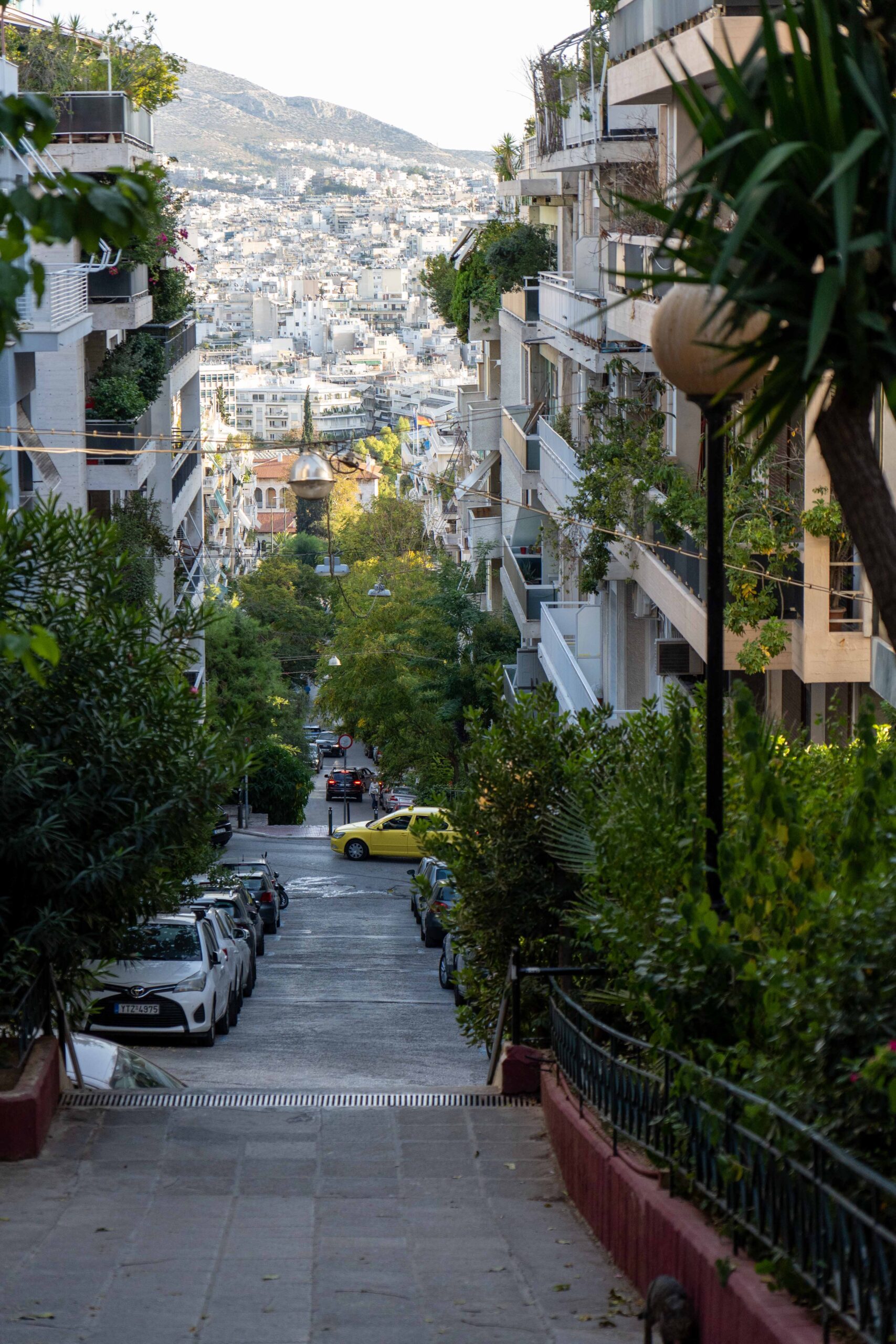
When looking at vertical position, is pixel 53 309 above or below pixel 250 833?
above

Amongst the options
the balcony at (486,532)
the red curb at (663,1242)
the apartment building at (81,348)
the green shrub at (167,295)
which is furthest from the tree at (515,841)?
the balcony at (486,532)

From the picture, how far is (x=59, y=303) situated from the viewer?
73.9 ft

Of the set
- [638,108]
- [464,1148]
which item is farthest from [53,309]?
[464,1148]

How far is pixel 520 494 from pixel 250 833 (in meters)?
26.9

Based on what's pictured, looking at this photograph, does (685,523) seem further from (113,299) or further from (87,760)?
(113,299)

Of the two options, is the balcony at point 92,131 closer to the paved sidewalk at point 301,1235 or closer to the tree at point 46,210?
the paved sidewalk at point 301,1235

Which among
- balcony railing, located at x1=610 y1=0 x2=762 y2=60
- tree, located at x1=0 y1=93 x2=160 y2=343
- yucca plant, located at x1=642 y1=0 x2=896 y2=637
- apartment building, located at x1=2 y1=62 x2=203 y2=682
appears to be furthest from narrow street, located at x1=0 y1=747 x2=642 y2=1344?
apartment building, located at x1=2 y1=62 x2=203 y2=682

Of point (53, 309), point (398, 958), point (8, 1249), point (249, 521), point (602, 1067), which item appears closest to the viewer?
point (8, 1249)

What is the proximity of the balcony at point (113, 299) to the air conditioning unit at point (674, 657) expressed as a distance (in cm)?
1415

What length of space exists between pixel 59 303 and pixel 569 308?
8214 millimetres

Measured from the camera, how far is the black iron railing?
10.1 metres

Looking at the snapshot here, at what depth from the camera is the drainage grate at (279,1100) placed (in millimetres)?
11031

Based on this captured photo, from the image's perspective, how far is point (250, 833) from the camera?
60062 mm

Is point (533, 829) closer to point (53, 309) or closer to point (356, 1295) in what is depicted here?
point (356, 1295)
